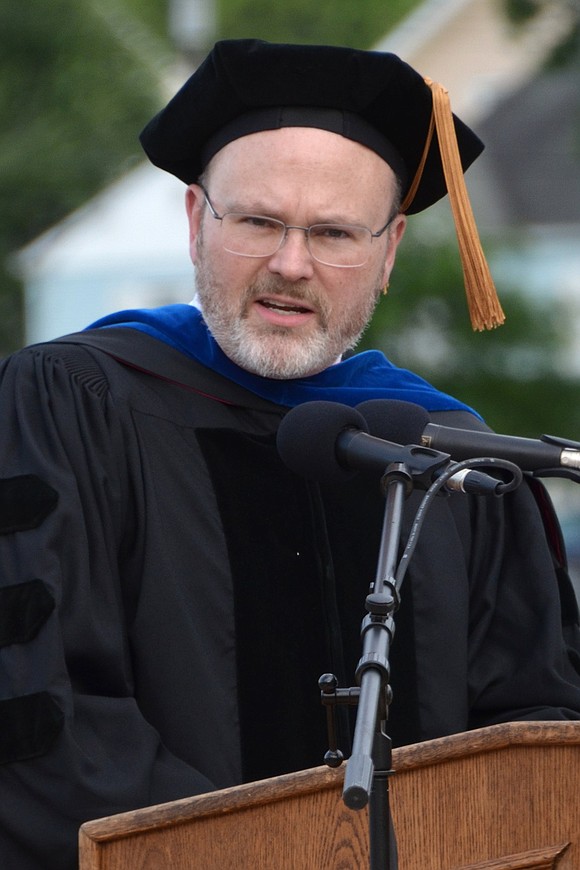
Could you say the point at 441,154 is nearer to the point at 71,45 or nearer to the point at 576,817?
Answer: the point at 576,817

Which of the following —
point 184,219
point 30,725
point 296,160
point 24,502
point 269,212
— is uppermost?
point 184,219

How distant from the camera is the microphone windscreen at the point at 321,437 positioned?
2531 mm

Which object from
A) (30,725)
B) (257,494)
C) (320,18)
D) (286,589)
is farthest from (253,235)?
(320,18)

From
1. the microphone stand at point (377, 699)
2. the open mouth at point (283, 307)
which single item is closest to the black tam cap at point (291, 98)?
the open mouth at point (283, 307)

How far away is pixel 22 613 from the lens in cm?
285

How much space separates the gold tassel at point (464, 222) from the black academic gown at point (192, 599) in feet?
0.83

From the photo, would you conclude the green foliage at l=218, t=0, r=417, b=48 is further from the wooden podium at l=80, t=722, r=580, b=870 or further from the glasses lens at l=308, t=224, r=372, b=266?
the wooden podium at l=80, t=722, r=580, b=870

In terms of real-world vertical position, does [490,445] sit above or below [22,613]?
above

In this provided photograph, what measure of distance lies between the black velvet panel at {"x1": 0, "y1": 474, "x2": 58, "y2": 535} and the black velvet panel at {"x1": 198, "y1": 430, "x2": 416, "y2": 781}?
1.57ft

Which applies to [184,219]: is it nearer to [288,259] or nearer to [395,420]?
[288,259]

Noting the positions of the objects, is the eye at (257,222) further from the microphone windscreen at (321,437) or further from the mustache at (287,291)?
the microphone windscreen at (321,437)

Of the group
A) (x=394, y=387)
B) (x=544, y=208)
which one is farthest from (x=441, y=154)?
(x=544, y=208)

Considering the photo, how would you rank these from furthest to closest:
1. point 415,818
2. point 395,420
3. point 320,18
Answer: point 320,18 → point 395,420 → point 415,818

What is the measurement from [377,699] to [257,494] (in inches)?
53.9
